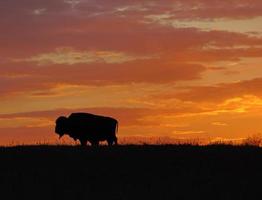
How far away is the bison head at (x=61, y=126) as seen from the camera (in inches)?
1662

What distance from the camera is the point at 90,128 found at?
40938 millimetres
